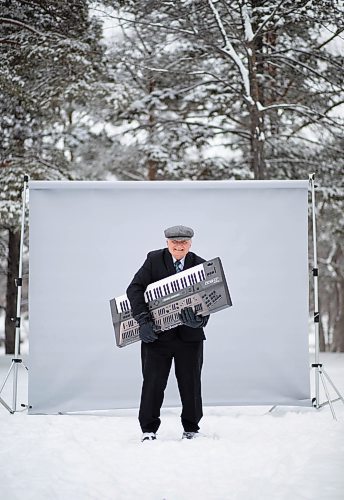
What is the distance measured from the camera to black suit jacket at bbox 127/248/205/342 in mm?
5598

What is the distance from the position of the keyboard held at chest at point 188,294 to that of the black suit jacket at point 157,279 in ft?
0.19

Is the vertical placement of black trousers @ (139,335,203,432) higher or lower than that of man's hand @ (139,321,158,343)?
lower

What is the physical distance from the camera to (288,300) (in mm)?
6758

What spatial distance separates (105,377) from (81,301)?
0.73 meters

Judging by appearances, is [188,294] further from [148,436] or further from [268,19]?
[268,19]

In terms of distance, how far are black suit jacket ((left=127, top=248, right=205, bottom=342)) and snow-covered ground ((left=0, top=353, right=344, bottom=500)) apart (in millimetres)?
798

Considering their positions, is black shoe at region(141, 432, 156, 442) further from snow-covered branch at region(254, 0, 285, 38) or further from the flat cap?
snow-covered branch at region(254, 0, 285, 38)

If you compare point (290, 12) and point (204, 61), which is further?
point (204, 61)

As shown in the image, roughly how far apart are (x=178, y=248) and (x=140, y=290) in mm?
442

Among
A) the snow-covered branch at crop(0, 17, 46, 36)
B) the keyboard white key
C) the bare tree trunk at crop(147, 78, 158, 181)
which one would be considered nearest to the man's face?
the keyboard white key

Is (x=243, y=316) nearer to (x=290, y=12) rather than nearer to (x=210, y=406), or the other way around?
(x=210, y=406)

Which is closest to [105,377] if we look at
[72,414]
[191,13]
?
[72,414]

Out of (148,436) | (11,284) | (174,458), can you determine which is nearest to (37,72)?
(11,284)

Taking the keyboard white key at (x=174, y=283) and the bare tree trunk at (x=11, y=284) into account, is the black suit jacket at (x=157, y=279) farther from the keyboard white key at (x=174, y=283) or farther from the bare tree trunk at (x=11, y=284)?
the bare tree trunk at (x=11, y=284)
